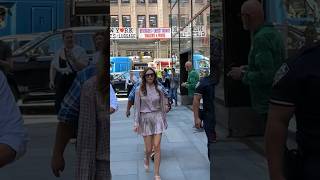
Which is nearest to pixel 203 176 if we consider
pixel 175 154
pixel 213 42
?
pixel 175 154

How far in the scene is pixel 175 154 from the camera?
834 centimetres

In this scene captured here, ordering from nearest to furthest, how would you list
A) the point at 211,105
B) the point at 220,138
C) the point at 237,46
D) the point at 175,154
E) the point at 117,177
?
1. the point at 237,46
2. the point at 220,138
3. the point at 211,105
4. the point at 117,177
5. the point at 175,154

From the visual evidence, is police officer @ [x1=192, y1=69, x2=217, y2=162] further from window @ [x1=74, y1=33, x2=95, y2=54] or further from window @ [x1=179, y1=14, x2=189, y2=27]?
window @ [x1=179, y1=14, x2=189, y2=27]

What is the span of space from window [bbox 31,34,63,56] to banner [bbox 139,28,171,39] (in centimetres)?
3810

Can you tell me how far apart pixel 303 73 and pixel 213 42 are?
7.48ft

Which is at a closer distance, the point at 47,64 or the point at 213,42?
the point at 47,64

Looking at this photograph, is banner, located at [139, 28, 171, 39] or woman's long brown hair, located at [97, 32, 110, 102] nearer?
woman's long brown hair, located at [97, 32, 110, 102]

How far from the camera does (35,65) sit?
3.02 metres

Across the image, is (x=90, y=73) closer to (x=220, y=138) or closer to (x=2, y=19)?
(x=2, y=19)

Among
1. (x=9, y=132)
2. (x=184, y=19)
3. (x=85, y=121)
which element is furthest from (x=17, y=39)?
(x=184, y=19)

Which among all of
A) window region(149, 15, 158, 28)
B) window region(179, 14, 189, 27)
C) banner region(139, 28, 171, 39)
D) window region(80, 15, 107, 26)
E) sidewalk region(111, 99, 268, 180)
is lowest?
sidewalk region(111, 99, 268, 180)

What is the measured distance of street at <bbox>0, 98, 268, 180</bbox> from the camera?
306 cm

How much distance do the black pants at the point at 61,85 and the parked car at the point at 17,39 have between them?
0.26 metres

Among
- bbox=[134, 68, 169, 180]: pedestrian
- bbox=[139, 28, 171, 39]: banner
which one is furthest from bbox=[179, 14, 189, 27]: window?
bbox=[139, 28, 171, 39]: banner
